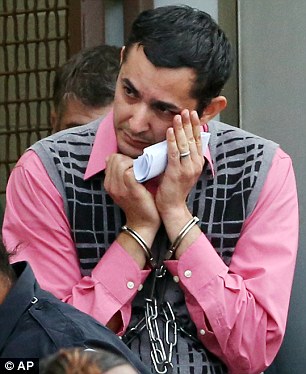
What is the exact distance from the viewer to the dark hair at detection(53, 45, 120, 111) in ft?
15.5

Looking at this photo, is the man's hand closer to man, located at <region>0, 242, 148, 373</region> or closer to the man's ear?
the man's ear

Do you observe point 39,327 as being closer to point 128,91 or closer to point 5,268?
point 5,268

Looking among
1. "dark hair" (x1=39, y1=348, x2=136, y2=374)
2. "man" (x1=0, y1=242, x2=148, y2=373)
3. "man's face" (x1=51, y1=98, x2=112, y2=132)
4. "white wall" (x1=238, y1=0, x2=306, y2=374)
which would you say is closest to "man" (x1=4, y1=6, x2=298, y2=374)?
"man" (x1=0, y1=242, x2=148, y2=373)

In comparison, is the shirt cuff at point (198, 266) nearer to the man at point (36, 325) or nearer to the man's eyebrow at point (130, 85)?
the man's eyebrow at point (130, 85)

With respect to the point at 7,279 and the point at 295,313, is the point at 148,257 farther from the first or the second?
the point at 295,313

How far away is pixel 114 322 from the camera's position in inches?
149

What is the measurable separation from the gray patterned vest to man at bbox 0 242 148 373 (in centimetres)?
69

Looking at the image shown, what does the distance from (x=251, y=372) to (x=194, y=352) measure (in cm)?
19

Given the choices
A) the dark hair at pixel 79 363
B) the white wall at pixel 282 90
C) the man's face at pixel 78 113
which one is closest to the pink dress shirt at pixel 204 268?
the man's face at pixel 78 113

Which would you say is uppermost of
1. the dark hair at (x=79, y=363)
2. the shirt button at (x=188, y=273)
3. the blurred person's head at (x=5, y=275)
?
the dark hair at (x=79, y=363)

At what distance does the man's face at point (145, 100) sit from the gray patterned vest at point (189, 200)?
0.19 m

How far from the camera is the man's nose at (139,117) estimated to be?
3770 mm

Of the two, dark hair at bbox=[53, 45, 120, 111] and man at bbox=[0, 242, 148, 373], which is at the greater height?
dark hair at bbox=[53, 45, 120, 111]

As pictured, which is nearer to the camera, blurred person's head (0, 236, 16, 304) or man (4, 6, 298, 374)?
blurred person's head (0, 236, 16, 304)
